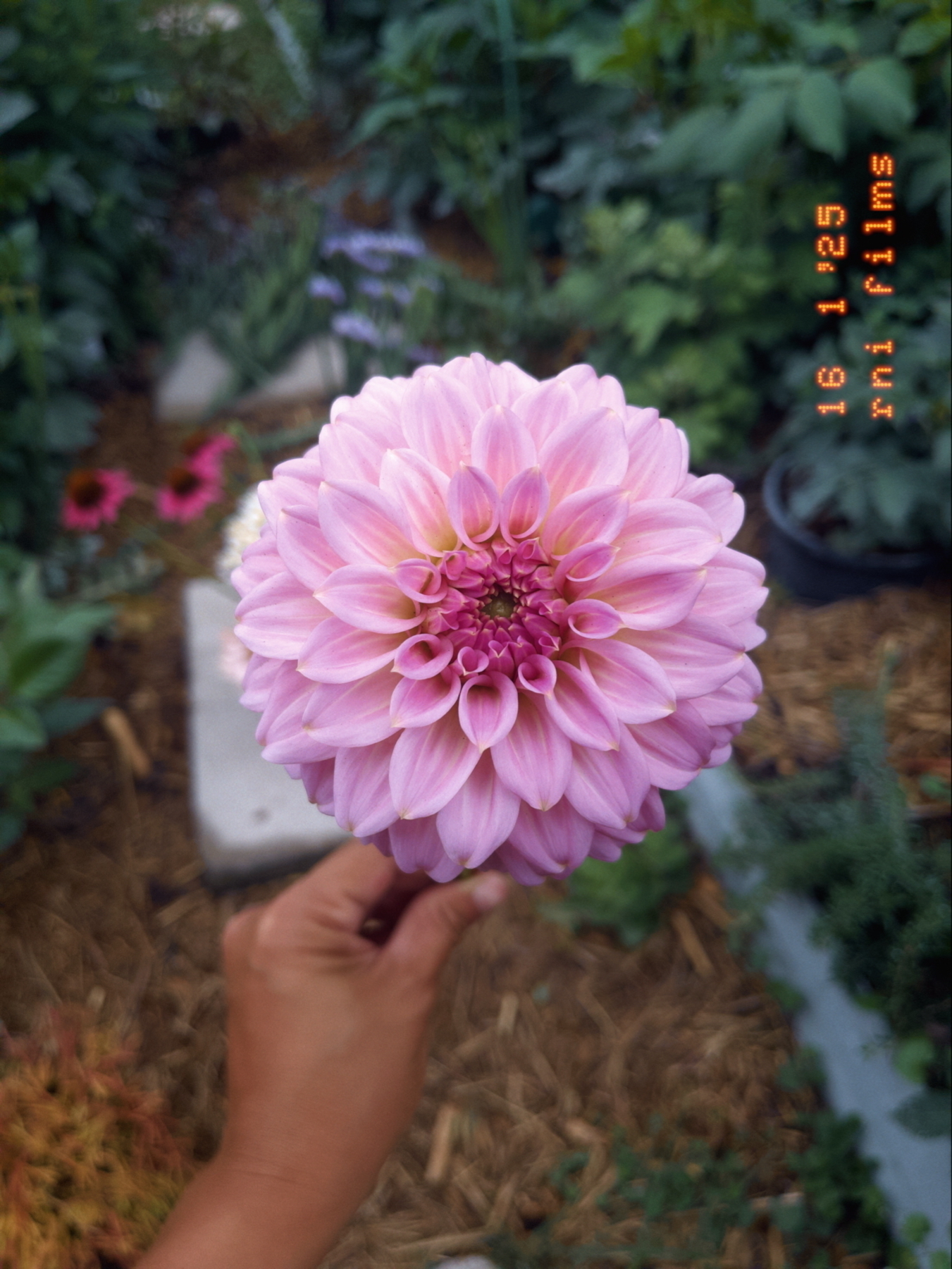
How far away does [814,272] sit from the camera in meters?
1.90

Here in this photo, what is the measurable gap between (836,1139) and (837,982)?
0.28m

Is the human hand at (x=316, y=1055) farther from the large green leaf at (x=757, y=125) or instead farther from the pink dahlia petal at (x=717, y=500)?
the large green leaf at (x=757, y=125)

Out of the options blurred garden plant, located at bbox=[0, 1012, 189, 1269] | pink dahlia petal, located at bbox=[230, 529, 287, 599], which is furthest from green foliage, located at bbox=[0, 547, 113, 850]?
pink dahlia petal, located at bbox=[230, 529, 287, 599]

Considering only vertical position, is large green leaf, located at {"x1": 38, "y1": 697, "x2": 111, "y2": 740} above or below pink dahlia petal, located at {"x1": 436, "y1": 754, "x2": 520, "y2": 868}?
below

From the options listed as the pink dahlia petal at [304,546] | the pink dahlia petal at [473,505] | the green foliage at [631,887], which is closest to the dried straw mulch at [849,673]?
the green foliage at [631,887]

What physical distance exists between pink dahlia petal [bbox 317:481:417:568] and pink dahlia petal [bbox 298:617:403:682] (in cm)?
6

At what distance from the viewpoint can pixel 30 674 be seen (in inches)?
62.2

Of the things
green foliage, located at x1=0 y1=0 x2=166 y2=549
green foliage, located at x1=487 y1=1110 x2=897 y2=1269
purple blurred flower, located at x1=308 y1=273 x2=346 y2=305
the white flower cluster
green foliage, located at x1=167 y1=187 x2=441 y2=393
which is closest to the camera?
the white flower cluster

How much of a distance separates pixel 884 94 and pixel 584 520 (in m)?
1.41

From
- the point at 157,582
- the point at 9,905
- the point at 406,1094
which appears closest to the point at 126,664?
the point at 157,582

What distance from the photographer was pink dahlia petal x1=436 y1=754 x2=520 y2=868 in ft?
2.10

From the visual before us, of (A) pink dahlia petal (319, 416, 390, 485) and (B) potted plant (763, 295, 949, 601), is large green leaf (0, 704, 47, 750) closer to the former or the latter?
(A) pink dahlia petal (319, 416, 390, 485)

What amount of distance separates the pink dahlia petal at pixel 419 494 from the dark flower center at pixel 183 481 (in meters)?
1.26

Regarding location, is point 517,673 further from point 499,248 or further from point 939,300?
point 499,248
